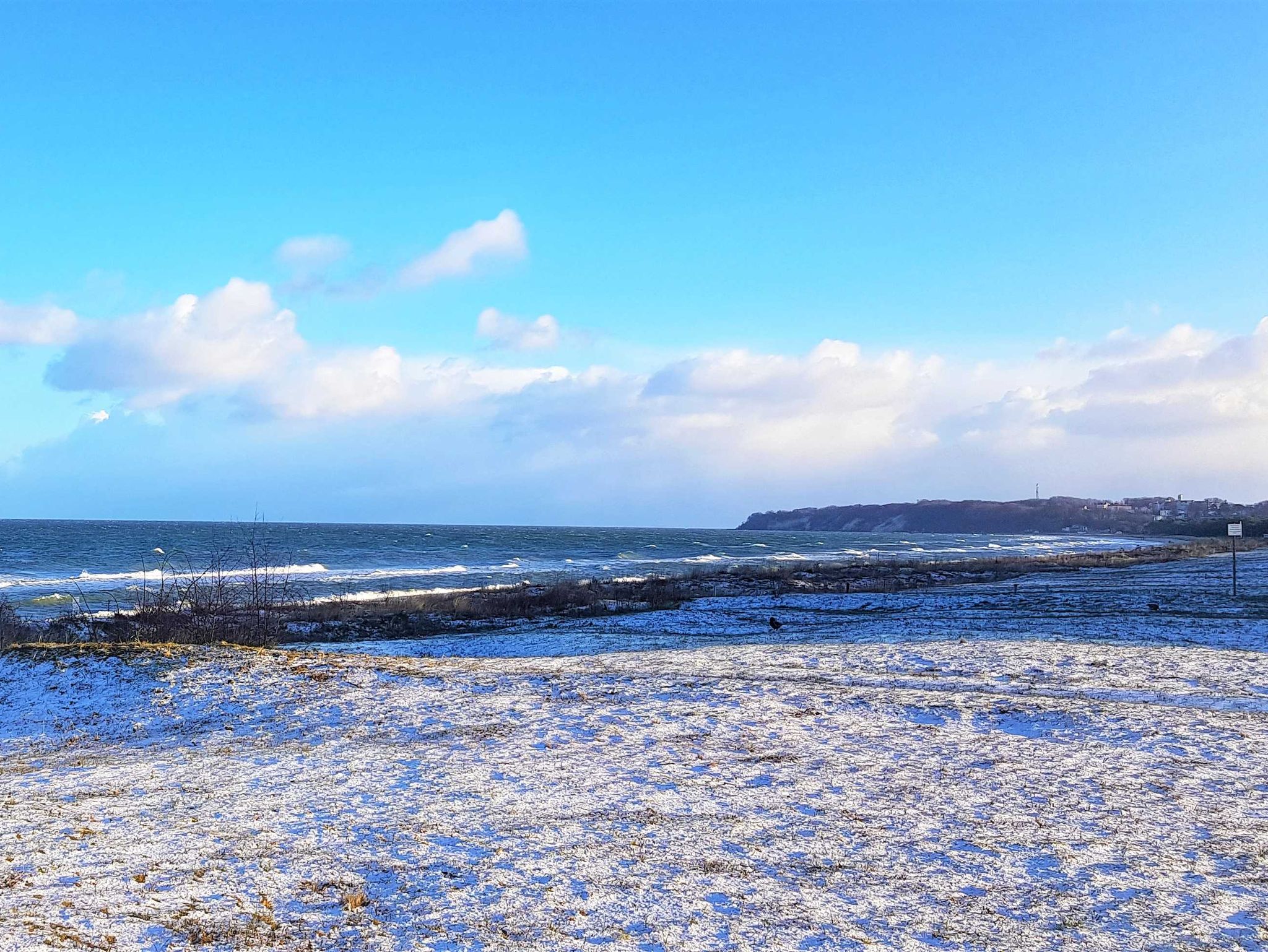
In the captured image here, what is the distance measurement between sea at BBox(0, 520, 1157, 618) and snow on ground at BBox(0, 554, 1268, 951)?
1083cm

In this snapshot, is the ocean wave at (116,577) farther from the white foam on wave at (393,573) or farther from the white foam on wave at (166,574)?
the white foam on wave at (393,573)

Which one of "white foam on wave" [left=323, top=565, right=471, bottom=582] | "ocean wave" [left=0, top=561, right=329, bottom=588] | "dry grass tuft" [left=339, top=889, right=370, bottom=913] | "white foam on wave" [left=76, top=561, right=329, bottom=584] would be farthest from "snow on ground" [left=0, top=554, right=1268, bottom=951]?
"white foam on wave" [left=323, top=565, right=471, bottom=582]

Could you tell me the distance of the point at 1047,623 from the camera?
72.0 ft

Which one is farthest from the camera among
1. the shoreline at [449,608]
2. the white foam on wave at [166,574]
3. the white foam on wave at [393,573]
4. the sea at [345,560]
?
the white foam on wave at [393,573]

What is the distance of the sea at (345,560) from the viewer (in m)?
43.3

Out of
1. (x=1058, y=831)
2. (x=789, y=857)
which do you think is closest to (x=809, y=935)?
(x=789, y=857)

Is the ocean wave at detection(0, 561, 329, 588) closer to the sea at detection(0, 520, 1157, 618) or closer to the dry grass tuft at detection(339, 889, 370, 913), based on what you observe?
the sea at detection(0, 520, 1157, 618)

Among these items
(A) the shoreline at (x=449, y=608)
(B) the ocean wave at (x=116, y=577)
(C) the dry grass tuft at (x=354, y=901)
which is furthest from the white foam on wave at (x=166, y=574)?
(C) the dry grass tuft at (x=354, y=901)

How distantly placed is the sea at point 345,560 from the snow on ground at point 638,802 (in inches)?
426

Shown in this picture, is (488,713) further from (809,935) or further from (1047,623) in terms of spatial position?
(1047,623)

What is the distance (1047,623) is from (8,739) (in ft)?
68.1

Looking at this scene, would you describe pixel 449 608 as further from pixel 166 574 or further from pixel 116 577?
pixel 166 574

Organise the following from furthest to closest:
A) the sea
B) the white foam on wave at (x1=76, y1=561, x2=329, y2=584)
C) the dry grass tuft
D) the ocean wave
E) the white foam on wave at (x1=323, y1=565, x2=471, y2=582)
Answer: the white foam on wave at (x1=323, y1=565, x2=471, y2=582) < the white foam on wave at (x1=76, y1=561, x2=329, y2=584) < the ocean wave < the sea < the dry grass tuft

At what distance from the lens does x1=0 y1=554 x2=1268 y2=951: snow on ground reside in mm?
5617
